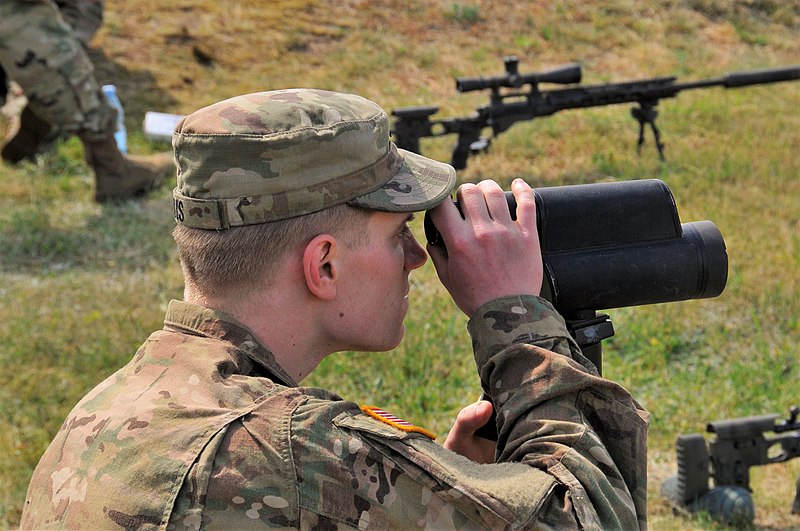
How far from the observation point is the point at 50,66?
6773mm

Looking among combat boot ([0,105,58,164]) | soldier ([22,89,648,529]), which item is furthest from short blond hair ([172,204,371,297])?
combat boot ([0,105,58,164])

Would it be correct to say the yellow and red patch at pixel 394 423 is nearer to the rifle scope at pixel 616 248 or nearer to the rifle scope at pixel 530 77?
the rifle scope at pixel 616 248

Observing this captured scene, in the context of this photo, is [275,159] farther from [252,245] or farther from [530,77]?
[530,77]

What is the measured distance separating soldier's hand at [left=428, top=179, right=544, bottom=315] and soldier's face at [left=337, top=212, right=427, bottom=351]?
→ 0.07 m

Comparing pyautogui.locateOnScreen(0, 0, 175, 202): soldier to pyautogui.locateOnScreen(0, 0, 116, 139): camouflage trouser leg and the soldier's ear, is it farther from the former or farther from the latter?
the soldier's ear

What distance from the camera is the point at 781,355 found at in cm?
496

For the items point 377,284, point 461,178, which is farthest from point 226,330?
point 461,178

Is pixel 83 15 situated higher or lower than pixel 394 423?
lower

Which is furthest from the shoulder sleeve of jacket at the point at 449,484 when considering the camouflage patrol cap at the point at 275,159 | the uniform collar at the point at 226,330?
the camouflage patrol cap at the point at 275,159

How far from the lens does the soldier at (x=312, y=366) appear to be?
1413mm

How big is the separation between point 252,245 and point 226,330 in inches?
6.0

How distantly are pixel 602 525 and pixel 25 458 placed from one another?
314 centimetres

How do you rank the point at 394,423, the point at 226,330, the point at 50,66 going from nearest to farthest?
the point at 394,423, the point at 226,330, the point at 50,66

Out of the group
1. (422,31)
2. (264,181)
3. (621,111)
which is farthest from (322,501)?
(422,31)
